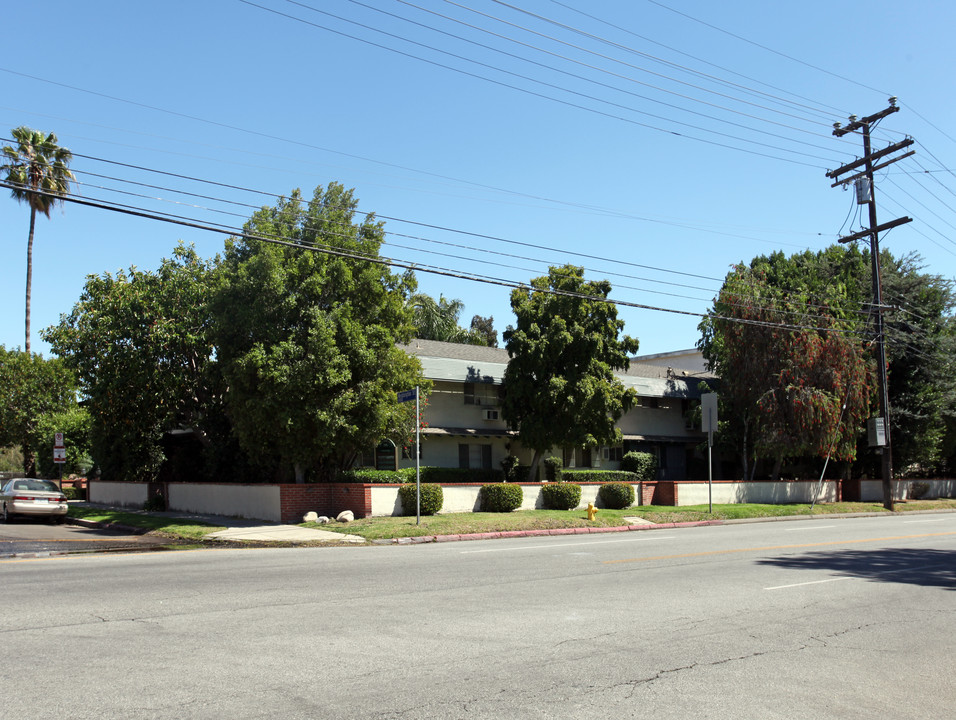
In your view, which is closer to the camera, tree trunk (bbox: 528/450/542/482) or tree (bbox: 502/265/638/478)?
tree (bbox: 502/265/638/478)

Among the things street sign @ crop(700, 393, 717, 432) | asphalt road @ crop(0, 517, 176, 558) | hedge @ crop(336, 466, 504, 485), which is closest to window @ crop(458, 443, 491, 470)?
hedge @ crop(336, 466, 504, 485)

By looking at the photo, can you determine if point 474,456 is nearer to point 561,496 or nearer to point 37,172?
point 561,496

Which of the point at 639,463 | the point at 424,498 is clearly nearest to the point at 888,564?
the point at 424,498

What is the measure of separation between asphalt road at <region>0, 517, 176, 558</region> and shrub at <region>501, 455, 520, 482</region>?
1613 cm

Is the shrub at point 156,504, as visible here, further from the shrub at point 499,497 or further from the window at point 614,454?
the window at point 614,454

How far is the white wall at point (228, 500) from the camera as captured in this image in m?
23.9

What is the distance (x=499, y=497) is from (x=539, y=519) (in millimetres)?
2060

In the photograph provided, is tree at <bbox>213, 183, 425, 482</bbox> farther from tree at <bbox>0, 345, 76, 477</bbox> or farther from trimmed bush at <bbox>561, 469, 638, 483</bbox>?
tree at <bbox>0, 345, 76, 477</bbox>

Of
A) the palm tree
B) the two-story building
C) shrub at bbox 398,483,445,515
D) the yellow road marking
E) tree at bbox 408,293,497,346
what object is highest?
the palm tree

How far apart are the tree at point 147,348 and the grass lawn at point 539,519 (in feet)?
29.5

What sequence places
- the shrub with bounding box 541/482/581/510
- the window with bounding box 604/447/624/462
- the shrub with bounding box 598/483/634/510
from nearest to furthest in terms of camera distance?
the shrub with bounding box 541/482/581/510 < the shrub with bounding box 598/483/634/510 < the window with bounding box 604/447/624/462

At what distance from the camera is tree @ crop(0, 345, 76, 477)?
39094 mm

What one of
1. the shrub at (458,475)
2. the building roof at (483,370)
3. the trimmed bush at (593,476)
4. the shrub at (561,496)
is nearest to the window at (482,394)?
the building roof at (483,370)

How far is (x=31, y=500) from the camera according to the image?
25.4 metres
